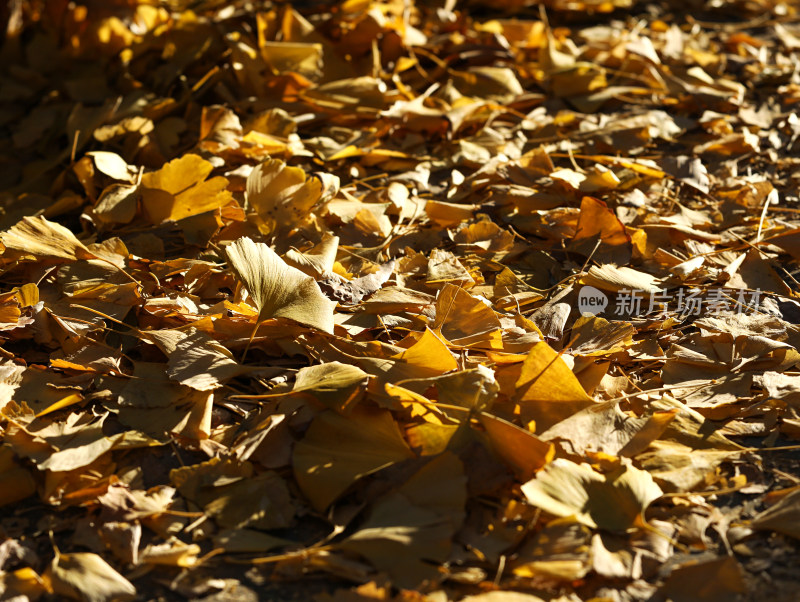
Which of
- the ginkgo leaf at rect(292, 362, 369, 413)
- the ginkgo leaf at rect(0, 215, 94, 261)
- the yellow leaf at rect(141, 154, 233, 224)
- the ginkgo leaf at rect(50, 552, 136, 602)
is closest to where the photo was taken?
the ginkgo leaf at rect(50, 552, 136, 602)

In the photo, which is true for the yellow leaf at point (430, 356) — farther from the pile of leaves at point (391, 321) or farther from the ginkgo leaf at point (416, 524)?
the ginkgo leaf at point (416, 524)

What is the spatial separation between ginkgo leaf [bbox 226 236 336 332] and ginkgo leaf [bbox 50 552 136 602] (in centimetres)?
29

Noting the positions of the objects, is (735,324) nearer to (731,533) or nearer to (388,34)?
(731,533)

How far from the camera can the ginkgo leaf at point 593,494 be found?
66 cm

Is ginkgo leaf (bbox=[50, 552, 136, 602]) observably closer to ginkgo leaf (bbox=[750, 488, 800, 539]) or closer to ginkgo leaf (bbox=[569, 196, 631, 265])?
ginkgo leaf (bbox=[750, 488, 800, 539])

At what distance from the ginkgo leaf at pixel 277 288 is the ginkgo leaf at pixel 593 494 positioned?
0.88 feet

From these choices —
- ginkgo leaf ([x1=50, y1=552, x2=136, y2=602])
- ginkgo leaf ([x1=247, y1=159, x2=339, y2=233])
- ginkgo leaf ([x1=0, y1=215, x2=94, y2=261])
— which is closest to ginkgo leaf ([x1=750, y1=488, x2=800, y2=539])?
ginkgo leaf ([x1=50, y1=552, x2=136, y2=602])

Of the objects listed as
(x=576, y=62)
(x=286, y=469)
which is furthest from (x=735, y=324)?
(x=576, y=62)

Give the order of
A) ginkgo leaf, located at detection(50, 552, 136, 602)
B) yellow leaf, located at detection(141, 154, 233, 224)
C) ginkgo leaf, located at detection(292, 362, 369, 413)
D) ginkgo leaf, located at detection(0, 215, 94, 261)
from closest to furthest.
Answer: ginkgo leaf, located at detection(50, 552, 136, 602) < ginkgo leaf, located at detection(292, 362, 369, 413) < ginkgo leaf, located at detection(0, 215, 94, 261) < yellow leaf, located at detection(141, 154, 233, 224)

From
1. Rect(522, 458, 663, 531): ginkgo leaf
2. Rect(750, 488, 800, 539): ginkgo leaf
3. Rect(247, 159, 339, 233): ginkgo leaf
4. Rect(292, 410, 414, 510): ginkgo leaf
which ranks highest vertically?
Rect(247, 159, 339, 233): ginkgo leaf

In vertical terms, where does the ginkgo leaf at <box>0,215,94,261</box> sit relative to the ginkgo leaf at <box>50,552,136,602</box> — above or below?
above

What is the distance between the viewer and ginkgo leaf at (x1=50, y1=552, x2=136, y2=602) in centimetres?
62

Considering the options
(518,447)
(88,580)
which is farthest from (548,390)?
(88,580)

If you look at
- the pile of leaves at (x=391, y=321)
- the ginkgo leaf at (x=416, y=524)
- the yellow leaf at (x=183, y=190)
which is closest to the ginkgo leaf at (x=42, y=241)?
the pile of leaves at (x=391, y=321)
